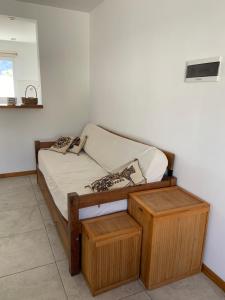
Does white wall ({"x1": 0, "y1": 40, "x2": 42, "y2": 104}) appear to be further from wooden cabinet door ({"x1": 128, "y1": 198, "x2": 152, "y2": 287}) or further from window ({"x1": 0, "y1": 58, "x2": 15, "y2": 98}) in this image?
wooden cabinet door ({"x1": 128, "y1": 198, "x2": 152, "y2": 287})

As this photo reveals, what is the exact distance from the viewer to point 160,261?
1703 millimetres

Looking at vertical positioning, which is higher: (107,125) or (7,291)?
(107,125)

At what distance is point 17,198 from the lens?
10.2 feet

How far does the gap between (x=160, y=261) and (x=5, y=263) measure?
1.26 meters

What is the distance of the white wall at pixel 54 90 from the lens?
354 centimetres

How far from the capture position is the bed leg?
5.58 ft

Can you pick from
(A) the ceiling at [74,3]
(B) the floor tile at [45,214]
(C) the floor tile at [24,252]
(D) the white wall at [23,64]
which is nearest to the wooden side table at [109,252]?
(C) the floor tile at [24,252]

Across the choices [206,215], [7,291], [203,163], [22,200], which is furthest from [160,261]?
[22,200]

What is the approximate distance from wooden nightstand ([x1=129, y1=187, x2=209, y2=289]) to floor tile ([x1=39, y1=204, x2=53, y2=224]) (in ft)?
3.71

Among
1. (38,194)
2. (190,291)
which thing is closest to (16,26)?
(38,194)

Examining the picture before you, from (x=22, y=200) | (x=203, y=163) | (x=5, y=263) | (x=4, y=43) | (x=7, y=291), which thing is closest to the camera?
(x=7, y=291)

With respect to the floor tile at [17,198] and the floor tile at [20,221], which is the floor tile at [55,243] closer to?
the floor tile at [20,221]

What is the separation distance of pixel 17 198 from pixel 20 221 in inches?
23.7

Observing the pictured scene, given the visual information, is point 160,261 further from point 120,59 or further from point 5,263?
point 120,59
